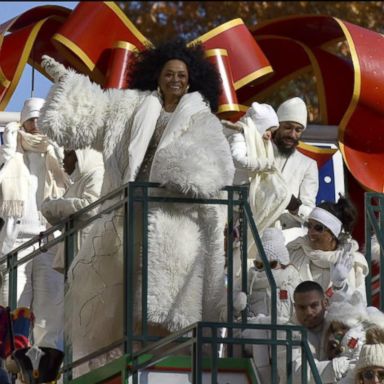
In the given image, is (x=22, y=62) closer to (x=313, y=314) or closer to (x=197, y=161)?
(x=197, y=161)

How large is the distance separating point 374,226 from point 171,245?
2.38 m

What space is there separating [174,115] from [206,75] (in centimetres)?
64

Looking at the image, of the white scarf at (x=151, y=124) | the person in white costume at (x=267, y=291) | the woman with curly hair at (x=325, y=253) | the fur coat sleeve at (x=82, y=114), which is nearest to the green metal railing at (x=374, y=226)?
the woman with curly hair at (x=325, y=253)

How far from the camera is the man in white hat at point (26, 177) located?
20.3m

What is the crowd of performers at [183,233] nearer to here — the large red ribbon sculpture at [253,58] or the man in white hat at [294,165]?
the man in white hat at [294,165]

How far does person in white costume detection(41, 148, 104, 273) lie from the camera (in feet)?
56.9

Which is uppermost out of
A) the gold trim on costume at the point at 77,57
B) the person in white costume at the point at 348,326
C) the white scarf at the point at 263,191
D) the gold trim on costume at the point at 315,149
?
the gold trim on costume at the point at 77,57

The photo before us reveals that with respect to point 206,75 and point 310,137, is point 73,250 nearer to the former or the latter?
point 206,75

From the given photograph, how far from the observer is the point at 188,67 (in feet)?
56.1

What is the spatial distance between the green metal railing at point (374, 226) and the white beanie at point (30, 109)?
3.13 m

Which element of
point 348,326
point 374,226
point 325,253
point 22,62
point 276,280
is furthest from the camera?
point 22,62

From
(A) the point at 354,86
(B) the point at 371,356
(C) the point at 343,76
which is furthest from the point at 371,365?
(C) the point at 343,76

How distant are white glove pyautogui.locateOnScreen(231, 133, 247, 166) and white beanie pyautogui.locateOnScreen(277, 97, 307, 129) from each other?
0.90m

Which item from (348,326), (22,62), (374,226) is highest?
(22,62)
